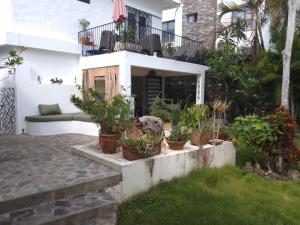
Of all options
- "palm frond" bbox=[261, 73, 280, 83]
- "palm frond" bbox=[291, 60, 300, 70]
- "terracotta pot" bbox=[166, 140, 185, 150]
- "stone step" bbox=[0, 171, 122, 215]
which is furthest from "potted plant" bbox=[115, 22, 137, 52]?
"palm frond" bbox=[291, 60, 300, 70]

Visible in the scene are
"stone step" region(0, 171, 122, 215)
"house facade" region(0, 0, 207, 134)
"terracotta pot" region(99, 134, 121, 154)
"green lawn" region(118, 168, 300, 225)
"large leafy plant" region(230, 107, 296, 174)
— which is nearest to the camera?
"stone step" region(0, 171, 122, 215)

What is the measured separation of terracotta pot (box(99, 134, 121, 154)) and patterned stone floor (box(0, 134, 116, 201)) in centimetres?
40

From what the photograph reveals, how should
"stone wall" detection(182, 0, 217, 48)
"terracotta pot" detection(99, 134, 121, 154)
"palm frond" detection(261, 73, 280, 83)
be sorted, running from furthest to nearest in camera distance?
"stone wall" detection(182, 0, 217, 48), "palm frond" detection(261, 73, 280, 83), "terracotta pot" detection(99, 134, 121, 154)

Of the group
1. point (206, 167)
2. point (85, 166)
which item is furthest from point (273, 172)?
point (85, 166)

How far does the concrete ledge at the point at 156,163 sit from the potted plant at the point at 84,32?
6.27m

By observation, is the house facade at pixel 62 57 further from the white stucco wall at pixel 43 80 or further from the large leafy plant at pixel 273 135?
the large leafy plant at pixel 273 135

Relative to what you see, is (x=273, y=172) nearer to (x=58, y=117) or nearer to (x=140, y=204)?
(x=140, y=204)

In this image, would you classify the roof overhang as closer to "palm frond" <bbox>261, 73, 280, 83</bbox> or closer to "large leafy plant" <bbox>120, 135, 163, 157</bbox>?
"palm frond" <bbox>261, 73, 280, 83</bbox>

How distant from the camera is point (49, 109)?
9773 millimetres

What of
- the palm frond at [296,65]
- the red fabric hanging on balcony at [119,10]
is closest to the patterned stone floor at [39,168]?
the red fabric hanging on balcony at [119,10]

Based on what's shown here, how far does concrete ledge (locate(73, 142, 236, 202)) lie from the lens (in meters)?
4.93

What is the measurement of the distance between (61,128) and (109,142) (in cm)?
430

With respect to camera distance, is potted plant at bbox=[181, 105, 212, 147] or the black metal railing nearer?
potted plant at bbox=[181, 105, 212, 147]

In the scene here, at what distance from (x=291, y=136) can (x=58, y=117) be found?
6.90 meters
